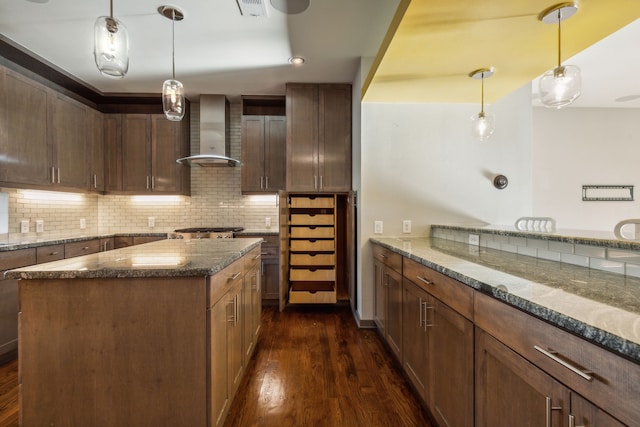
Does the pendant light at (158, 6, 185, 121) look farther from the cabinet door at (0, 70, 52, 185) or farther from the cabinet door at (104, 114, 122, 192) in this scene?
the cabinet door at (104, 114, 122, 192)

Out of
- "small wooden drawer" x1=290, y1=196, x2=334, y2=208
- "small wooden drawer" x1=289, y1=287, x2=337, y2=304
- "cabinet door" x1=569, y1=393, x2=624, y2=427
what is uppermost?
"small wooden drawer" x1=290, y1=196, x2=334, y2=208

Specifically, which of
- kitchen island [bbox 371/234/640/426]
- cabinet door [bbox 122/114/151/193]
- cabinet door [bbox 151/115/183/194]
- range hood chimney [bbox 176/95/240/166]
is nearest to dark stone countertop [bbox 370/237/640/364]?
kitchen island [bbox 371/234/640/426]

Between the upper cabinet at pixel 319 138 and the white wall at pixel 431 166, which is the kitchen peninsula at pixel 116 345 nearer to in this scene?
the white wall at pixel 431 166

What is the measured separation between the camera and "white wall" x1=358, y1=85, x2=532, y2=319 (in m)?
2.88

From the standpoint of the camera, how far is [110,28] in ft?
4.73

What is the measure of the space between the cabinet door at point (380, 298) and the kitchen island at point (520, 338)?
54cm

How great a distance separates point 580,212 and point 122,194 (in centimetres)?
681

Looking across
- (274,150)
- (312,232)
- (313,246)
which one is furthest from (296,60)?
(313,246)

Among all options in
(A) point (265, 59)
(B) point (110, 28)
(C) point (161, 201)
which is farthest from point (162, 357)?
(C) point (161, 201)

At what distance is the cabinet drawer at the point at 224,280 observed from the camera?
1307 mm

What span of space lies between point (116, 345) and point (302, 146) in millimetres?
2672

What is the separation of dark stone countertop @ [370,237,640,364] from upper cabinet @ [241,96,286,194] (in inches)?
106

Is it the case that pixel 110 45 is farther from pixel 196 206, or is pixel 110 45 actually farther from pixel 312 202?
pixel 196 206

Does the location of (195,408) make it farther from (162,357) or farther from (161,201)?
(161,201)
